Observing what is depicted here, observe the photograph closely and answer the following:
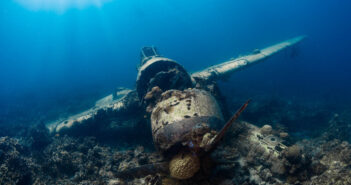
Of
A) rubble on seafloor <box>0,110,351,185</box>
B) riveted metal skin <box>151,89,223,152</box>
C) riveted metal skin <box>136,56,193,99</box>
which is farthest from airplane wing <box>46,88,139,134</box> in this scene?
riveted metal skin <box>151,89,223,152</box>

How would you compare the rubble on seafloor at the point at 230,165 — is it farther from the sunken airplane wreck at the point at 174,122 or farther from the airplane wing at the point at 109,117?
the airplane wing at the point at 109,117

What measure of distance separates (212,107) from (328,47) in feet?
486

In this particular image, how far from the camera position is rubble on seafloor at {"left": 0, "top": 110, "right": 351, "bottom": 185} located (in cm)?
389

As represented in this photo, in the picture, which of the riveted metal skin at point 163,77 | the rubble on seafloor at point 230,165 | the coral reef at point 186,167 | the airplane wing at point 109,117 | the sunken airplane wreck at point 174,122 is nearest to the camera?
the coral reef at point 186,167

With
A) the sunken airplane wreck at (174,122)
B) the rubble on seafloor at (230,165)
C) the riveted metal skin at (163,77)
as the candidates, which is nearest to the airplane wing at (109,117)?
the sunken airplane wreck at (174,122)

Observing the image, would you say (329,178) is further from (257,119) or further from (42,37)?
(42,37)

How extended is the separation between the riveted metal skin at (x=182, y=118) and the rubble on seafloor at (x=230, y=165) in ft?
2.54

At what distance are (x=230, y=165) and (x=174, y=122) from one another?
5.60 ft

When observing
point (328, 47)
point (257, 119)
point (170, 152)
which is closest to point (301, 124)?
point (257, 119)

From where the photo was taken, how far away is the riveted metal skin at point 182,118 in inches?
180

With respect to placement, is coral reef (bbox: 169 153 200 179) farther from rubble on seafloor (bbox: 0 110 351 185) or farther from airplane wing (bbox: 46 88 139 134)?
airplane wing (bbox: 46 88 139 134)

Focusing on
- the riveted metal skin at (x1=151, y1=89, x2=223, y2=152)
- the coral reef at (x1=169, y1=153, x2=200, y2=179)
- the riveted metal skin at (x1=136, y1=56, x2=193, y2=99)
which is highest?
the riveted metal skin at (x1=136, y1=56, x2=193, y2=99)

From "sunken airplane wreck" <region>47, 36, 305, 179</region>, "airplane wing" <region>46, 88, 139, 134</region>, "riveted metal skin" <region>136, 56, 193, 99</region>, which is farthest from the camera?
"airplane wing" <region>46, 88, 139, 134</region>

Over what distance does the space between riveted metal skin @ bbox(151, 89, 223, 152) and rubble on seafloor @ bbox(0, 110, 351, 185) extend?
77 centimetres
